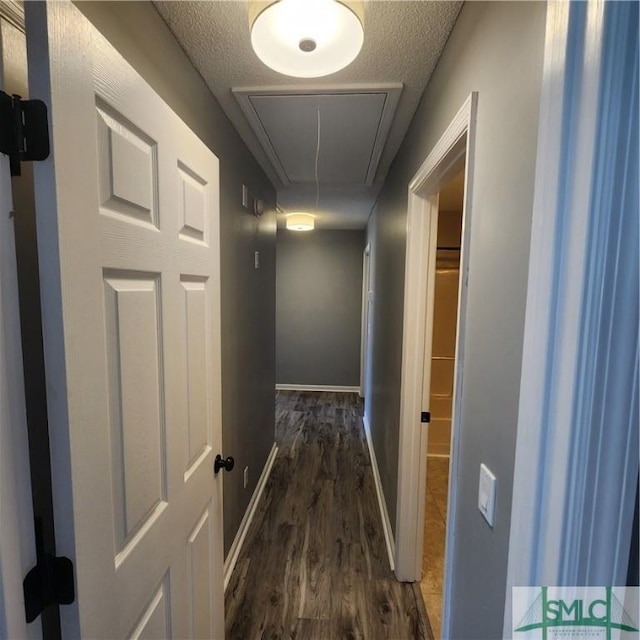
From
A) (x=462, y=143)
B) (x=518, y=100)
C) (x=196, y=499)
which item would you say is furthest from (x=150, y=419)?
(x=462, y=143)

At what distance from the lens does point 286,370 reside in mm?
5438

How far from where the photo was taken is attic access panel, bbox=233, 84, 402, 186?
5.13ft

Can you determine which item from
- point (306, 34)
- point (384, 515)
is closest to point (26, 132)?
point (306, 34)

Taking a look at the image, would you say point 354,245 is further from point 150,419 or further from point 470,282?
point 150,419

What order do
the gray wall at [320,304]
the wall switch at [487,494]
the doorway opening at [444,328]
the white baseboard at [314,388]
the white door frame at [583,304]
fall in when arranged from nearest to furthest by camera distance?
the white door frame at [583,304] < the wall switch at [487,494] < the doorway opening at [444,328] < the gray wall at [320,304] < the white baseboard at [314,388]


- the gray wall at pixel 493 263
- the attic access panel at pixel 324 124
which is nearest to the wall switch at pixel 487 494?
the gray wall at pixel 493 263

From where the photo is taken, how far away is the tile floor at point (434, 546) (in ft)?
5.58

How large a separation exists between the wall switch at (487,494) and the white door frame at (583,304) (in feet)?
0.63

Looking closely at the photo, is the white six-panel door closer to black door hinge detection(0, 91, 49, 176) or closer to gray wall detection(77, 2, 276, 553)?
black door hinge detection(0, 91, 49, 176)

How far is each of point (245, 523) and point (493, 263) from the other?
2.21 meters

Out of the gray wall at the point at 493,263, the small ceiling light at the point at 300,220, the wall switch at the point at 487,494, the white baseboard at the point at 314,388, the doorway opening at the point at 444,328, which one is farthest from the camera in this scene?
the white baseboard at the point at 314,388

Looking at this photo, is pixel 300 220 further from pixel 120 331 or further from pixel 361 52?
pixel 120 331

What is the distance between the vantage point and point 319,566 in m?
1.95

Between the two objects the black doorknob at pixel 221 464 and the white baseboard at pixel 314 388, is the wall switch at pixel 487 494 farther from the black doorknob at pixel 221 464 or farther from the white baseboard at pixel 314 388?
the white baseboard at pixel 314 388
